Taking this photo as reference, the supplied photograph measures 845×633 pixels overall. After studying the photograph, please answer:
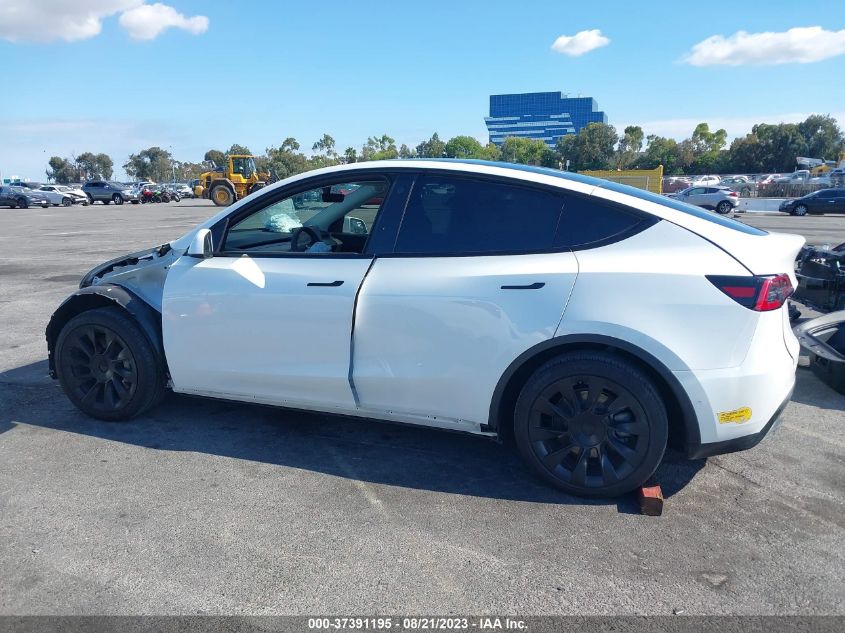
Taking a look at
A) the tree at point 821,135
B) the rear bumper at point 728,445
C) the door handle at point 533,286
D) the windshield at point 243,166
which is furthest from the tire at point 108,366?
the tree at point 821,135

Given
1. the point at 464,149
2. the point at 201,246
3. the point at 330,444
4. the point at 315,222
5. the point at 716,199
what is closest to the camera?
Result: the point at 201,246

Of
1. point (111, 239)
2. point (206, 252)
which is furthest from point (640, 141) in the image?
point (206, 252)

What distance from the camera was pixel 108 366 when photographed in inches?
164

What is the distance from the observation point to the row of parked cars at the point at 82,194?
1687 inches

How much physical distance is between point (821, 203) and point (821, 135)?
7254 cm

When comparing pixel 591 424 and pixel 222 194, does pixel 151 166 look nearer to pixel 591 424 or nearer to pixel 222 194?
pixel 222 194

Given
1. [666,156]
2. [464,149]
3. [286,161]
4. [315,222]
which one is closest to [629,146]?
[666,156]

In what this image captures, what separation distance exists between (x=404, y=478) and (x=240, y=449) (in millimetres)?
1098

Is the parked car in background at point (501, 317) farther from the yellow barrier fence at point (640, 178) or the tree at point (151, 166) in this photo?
the tree at point (151, 166)

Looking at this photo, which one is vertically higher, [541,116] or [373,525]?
[541,116]

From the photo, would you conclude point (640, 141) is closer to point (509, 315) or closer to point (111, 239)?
point (111, 239)

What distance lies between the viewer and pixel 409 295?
3.36m

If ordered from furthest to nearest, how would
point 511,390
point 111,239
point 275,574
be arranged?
point 111,239, point 511,390, point 275,574

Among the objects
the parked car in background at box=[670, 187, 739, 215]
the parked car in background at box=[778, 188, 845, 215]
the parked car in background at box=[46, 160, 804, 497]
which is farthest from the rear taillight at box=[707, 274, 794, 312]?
the parked car in background at box=[778, 188, 845, 215]
